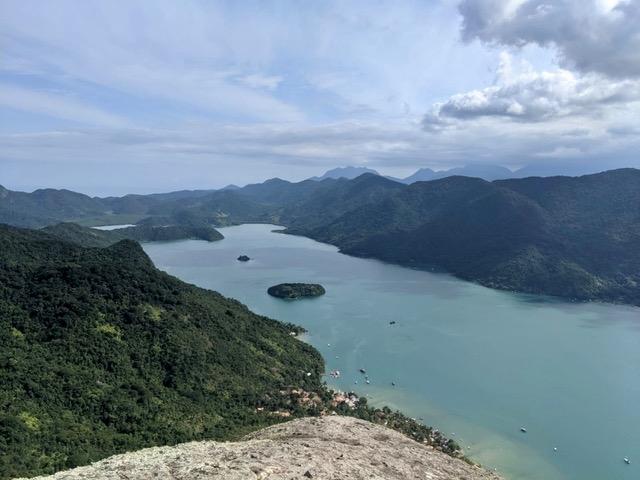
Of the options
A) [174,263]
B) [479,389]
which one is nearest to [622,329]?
[479,389]

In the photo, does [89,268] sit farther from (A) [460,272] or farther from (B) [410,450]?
(A) [460,272]

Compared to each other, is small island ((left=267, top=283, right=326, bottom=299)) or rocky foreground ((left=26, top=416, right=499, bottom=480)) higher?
rocky foreground ((left=26, top=416, right=499, bottom=480))

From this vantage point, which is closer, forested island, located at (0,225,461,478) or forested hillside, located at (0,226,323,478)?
forested hillside, located at (0,226,323,478)

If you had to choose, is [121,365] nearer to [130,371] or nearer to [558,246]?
[130,371]

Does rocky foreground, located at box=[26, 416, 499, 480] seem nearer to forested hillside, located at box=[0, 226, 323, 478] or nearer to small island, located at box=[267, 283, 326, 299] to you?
forested hillside, located at box=[0, 226, 323, 478]

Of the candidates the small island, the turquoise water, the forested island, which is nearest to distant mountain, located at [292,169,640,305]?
the turquoise water

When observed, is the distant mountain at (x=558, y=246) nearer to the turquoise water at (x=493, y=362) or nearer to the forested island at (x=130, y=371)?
the turquoise water at (x=493, y=362)

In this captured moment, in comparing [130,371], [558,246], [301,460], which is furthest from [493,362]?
[558,246]

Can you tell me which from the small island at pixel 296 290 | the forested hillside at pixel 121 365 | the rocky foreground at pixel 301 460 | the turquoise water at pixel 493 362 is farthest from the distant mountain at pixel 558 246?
the rocky foreground at pixel 301 460
